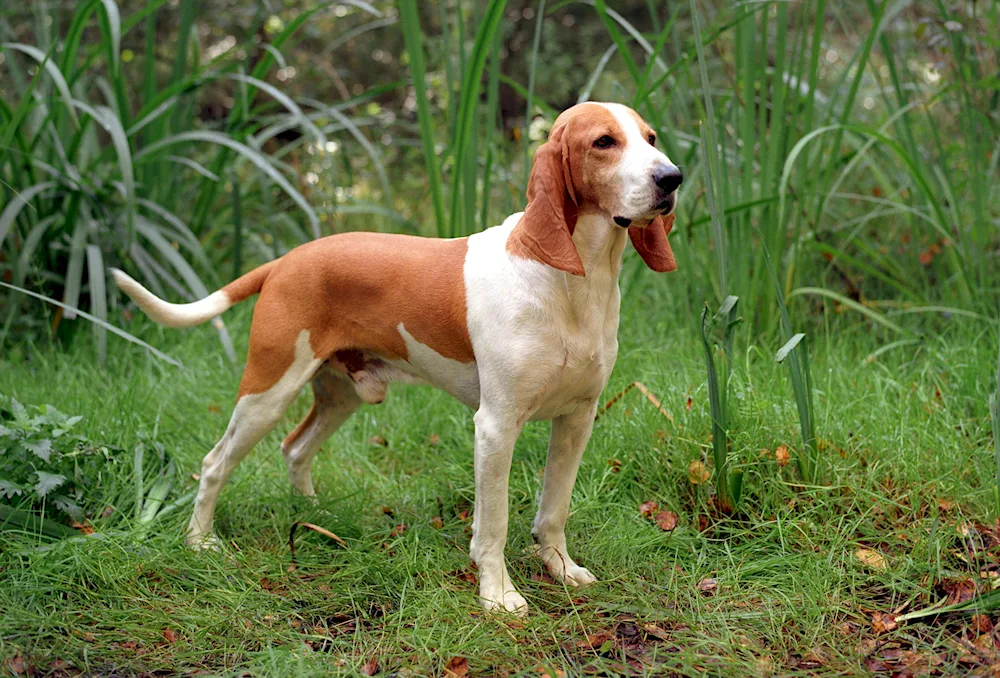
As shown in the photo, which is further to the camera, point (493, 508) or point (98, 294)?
point (98, 294)

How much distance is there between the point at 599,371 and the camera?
8.55ft

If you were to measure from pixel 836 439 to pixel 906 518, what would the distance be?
0.38 metres

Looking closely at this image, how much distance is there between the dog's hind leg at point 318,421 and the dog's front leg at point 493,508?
69 cm

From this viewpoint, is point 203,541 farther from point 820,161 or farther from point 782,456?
point 820,161

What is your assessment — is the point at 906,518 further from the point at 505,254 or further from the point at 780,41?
the point at 780,41

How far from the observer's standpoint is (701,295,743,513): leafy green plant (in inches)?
110

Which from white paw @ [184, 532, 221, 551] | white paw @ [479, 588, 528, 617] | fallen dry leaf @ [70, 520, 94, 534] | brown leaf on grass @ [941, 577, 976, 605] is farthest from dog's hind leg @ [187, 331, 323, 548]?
brown leaf on grass @ [941, 577, 976, 605]

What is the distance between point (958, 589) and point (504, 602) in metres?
1.26

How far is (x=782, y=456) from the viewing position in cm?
308

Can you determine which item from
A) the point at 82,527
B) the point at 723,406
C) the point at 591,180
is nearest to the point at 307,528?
the point at 82,527

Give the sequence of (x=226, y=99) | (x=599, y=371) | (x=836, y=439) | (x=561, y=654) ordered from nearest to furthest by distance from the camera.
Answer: (x=561, y=654) < (x=599, y=371) < (x=836, y=439) < (x=226, y=99)

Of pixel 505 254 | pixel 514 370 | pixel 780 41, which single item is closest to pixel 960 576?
pixel 514 370

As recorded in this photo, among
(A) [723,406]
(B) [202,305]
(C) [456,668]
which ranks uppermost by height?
(B) [202,305]

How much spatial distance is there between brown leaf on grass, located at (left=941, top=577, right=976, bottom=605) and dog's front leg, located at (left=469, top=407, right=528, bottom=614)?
1172 mm
